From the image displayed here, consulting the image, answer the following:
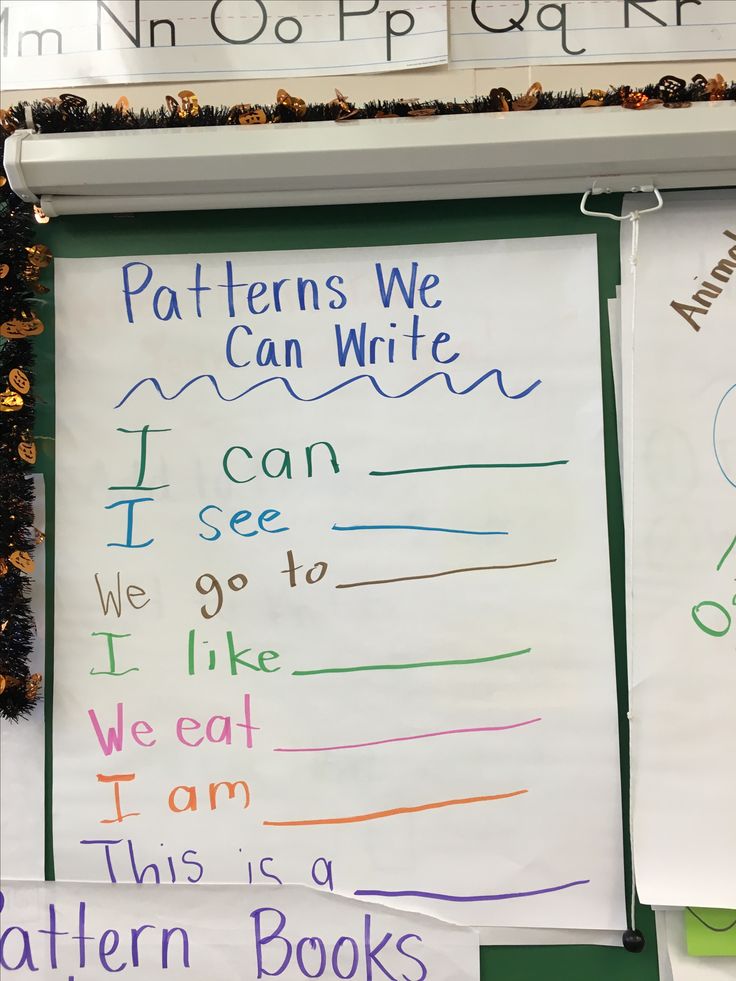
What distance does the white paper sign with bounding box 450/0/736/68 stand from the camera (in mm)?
762

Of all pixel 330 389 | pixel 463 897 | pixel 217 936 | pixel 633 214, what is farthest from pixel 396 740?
pixel 633 214

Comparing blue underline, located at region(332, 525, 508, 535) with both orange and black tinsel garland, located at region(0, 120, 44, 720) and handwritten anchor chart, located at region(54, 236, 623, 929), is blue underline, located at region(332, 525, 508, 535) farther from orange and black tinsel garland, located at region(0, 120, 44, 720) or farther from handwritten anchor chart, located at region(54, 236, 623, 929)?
orange and black tinsel garland, located at region(0, 120, 44, 720)

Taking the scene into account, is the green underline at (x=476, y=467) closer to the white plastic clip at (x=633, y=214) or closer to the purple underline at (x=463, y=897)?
the white plastic clip at (x=633, y=214)

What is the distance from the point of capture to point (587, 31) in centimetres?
77

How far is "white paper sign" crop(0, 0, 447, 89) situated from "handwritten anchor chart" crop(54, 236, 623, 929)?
24 centimetres

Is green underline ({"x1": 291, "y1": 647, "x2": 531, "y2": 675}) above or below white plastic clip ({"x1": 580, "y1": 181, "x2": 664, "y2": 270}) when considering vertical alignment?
below

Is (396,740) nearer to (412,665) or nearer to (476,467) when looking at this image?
(412,665)

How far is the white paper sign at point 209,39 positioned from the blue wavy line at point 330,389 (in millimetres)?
377

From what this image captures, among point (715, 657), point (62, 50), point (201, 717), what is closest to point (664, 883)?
point (715, 657)

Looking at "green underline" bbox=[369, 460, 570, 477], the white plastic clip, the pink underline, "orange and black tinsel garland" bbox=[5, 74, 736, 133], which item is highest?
"orange and black tinsel garland" bbox=[5, 74, 736, 133]

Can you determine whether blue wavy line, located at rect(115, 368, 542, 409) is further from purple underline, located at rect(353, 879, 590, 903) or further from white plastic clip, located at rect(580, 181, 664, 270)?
purple underline, located at rect(353, 879, 590, 903)

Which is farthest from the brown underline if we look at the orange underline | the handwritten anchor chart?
the orange underline

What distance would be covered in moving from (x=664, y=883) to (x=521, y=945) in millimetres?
179

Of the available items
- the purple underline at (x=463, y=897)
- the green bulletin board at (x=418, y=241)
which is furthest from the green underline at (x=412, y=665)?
the purple underline at (x=463, y=897)
